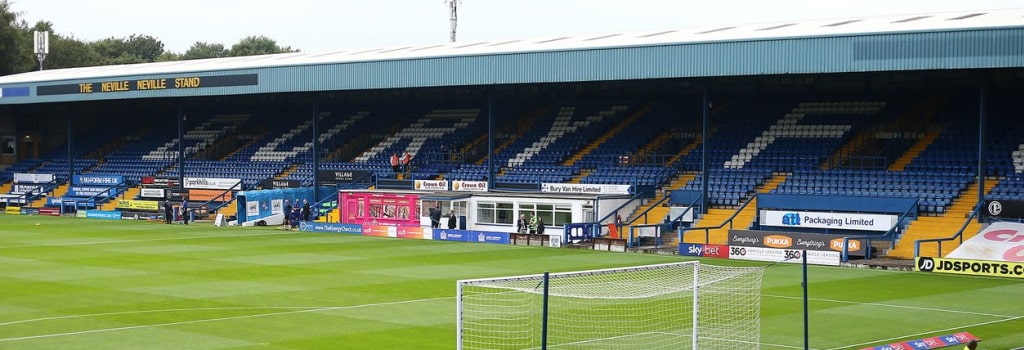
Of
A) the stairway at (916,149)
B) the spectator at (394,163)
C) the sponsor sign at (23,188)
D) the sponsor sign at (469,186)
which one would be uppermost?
the stairway at (916,149)

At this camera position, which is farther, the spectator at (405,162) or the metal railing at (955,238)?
the spectator at (405,162)

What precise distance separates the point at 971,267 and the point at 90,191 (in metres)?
49.9

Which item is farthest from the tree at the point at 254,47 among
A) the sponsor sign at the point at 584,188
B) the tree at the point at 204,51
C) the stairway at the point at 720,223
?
the stairway at the point at 720,223

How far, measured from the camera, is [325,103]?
73.3m

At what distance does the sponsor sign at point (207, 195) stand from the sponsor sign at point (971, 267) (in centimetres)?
3776

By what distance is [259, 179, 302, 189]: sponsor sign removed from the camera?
61.4m

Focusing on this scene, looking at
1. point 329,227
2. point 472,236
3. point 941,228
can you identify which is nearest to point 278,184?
point 329,227

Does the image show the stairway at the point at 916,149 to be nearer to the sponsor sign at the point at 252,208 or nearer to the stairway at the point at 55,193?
the sponsor sign at the point at 252,208

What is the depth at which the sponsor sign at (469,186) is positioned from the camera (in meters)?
55.0

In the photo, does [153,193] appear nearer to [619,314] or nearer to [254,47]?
[619,314]

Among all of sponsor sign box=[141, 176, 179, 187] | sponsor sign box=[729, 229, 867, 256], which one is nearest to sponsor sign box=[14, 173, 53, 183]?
sponsor sign box=[141, 176, 179, 187]

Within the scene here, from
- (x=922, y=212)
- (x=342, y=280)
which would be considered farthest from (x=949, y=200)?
(x=342, y=280)

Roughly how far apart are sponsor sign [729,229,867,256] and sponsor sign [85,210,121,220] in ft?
110

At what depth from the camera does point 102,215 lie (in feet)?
202
